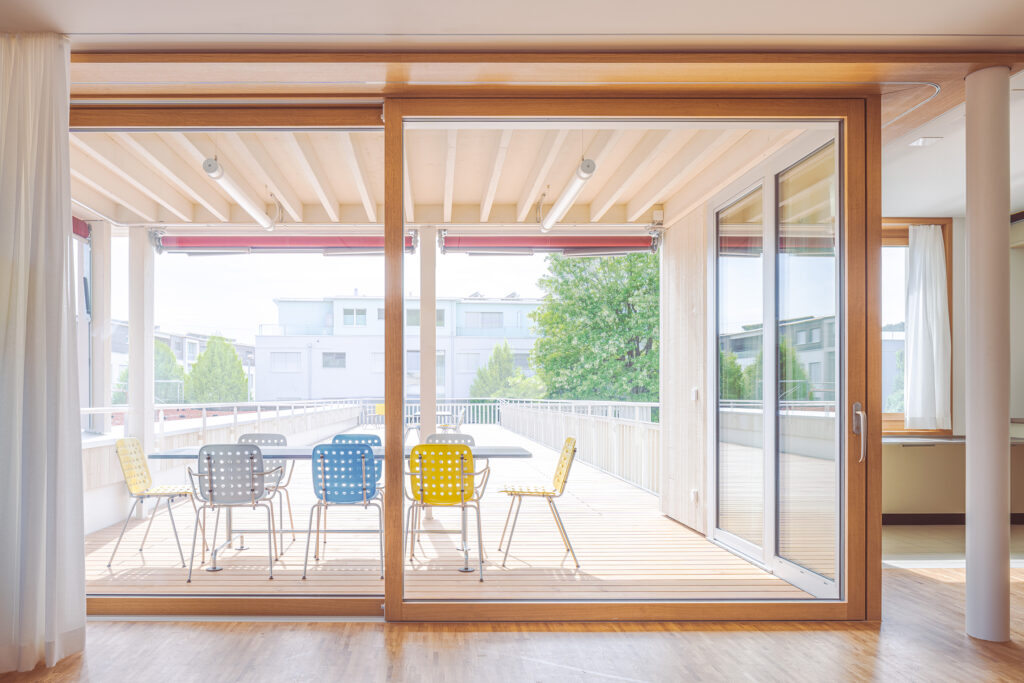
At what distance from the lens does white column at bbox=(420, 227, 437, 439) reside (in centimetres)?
665

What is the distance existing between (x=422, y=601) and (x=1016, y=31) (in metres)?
4.11

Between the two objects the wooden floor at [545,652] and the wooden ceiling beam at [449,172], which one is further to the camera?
the wooden ceiling beam at [449,172]

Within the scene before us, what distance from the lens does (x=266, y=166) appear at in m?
5.56

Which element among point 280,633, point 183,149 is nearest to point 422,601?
point 280,633

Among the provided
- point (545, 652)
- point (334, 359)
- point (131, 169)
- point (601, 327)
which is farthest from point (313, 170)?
point (601, 327)

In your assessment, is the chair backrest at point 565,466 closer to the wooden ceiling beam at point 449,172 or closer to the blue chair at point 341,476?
the blue chair at point 341,476

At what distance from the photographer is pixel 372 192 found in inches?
259

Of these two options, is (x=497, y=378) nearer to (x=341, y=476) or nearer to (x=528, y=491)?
(x=528, y=491)

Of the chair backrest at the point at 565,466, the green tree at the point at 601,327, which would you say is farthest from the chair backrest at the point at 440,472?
the green tree at the point at 601,327

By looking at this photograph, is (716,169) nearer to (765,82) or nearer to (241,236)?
(765,82)

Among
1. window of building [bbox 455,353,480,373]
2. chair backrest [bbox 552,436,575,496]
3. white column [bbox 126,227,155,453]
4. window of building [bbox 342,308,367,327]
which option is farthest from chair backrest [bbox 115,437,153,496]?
window of building [bbox 455,353,480,373]

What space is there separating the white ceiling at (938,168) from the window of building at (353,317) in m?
4.78

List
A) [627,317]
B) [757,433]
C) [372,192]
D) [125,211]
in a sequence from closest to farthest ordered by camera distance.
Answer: [757,433], [372,192], [125,211], [627,317]

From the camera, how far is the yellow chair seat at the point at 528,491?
5078 mm
